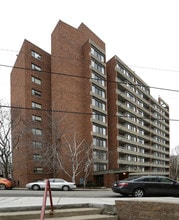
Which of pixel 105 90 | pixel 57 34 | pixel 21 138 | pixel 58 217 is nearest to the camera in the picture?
pixel 58 217

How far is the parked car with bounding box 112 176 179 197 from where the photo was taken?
17.6 m

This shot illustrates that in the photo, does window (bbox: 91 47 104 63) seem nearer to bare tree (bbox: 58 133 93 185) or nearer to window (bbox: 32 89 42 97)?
window (bbox: 32 89 42 97)

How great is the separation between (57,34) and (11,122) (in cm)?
1695

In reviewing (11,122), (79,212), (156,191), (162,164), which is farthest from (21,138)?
(162,164)

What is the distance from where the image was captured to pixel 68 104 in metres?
50.0

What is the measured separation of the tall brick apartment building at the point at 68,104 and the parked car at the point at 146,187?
26927 mm

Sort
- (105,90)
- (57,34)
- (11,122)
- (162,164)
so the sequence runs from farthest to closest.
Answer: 1. (162,164)
2. (105,90)
3. (57,34)
4. (11,122)

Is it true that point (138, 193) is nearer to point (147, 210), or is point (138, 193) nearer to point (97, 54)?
point (147, 210)

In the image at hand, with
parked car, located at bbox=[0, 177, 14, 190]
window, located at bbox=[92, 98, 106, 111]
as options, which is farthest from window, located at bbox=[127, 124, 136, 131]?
parked car, located at bbox=[0, 177, 14, 190]

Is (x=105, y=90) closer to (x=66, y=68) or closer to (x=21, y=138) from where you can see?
(x=66, y=68)

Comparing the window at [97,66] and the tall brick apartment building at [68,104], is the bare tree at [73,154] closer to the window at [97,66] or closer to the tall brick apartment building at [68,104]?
the tall brick apartment building at [68,104]

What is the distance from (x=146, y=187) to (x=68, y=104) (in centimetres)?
3335

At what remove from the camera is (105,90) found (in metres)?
56.1

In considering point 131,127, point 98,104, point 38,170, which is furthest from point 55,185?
point 131,127
